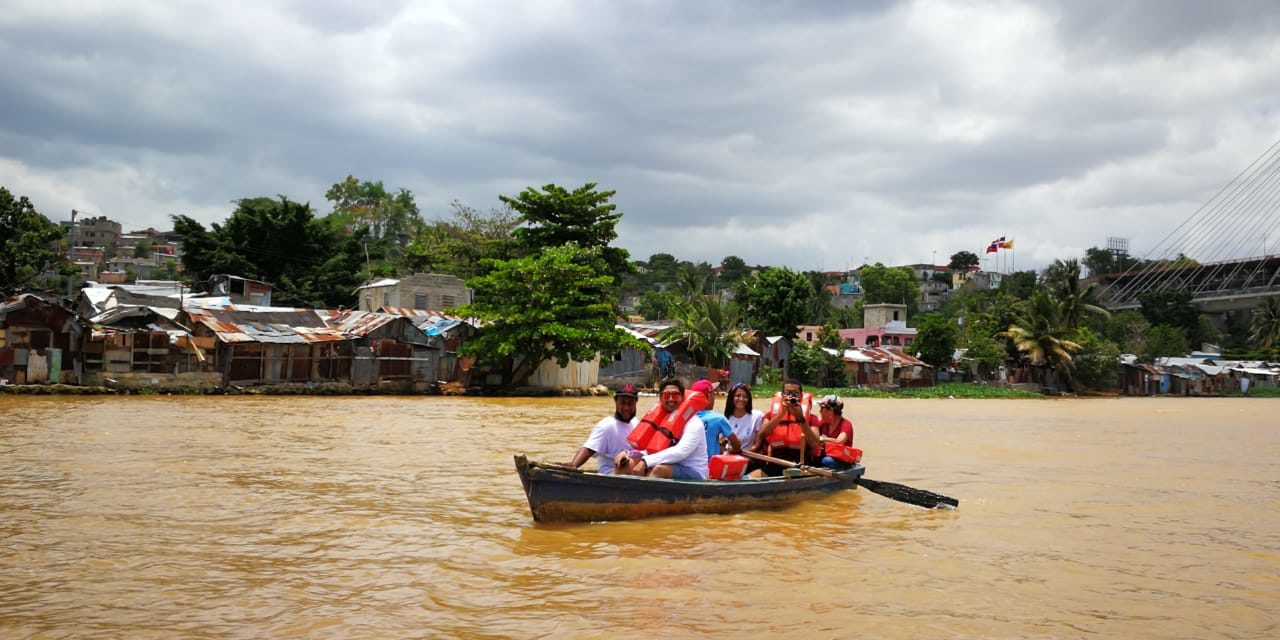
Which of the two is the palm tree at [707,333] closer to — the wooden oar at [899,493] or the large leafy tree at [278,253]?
the large leafy tree at [278,253]

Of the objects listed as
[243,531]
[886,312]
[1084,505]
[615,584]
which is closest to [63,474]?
[243,531]

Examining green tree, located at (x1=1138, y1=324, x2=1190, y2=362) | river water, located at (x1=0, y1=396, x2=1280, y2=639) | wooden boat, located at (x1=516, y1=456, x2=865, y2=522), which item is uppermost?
green tree, located at (x1=1138, y1=324, x2=1190, y2=362)

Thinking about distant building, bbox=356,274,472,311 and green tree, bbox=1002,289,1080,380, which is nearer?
distant building, bbox=356,274,472,311

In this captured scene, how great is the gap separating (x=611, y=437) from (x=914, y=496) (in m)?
3.89

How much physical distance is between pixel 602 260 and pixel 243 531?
24983mm

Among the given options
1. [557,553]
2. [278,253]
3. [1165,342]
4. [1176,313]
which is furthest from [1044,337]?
[557,553]

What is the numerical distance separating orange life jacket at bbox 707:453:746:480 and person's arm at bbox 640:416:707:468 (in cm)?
54

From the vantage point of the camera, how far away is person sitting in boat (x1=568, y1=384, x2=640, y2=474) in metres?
8.65

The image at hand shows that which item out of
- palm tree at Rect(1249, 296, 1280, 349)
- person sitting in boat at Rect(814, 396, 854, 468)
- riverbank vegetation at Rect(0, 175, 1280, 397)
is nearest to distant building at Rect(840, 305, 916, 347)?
riverbank vegetation at Rect(0, 175, 1280, 397)

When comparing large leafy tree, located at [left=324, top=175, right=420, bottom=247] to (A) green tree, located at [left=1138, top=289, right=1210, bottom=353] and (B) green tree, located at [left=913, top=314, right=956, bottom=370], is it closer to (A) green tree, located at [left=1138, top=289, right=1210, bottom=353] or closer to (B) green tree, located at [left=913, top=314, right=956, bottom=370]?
(B) green tree, located at [left=913, top=314, right=956, bottom=370]

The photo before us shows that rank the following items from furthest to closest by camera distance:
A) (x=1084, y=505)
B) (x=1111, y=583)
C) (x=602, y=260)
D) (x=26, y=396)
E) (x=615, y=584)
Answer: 1. (x=602, y=260)
2. (x=26, y=396)
3. (x=1084, y=505)
4. (x=1111, y=583)
5. (x=615, y=584)

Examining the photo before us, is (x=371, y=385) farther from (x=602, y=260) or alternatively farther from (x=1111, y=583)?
(x=1111, y=583)

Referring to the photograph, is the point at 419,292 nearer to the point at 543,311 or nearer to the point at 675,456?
the point at 543,311

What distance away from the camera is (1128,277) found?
3504 inches
